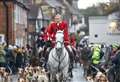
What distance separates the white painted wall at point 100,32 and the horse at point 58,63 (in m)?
28.5

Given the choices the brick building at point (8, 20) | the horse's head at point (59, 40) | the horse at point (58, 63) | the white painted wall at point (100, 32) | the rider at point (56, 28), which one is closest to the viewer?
the horse's head at point (59, 40)

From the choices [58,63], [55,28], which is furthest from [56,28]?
[58,63]

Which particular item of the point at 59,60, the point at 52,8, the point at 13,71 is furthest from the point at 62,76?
the point at 52,8

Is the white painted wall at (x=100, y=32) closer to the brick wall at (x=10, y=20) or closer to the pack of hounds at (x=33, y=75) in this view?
the brick wall at (x=10, y=20)

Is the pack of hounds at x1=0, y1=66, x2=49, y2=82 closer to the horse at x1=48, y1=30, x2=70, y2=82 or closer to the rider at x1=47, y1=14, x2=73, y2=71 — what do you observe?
the horse at x1=48, y1=30, x2=70, y2=82

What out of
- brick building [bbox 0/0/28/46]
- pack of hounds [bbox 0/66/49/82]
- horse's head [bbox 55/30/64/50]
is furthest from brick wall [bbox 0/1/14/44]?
horse's head [bbox 55/30/64/50]

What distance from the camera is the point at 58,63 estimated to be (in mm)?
22203

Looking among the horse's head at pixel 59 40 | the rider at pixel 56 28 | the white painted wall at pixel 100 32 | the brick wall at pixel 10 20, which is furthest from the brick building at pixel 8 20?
the horse's head at pixel 59 40

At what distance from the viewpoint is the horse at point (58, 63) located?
21875 millimetres

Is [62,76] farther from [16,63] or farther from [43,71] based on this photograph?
[16,63]

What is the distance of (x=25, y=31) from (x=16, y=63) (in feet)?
78.6

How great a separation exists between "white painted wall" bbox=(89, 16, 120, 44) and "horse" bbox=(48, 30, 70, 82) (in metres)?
28.5

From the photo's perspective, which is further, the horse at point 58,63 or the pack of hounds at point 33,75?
the pack of hounds at point 33,75

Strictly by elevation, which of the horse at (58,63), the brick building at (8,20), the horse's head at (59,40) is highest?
the horse's head at (59,40)
